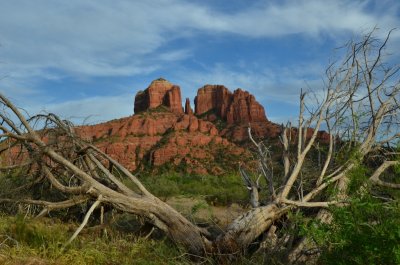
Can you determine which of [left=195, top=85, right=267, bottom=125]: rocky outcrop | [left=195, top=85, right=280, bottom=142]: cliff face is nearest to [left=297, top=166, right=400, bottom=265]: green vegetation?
[left=195, top=85, right=280, bottom=142]: cliff face

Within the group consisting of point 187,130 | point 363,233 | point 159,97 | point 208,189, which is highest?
point 159,97

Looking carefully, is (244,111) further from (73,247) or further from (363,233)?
(363,233)

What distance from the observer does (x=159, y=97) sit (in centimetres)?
12012

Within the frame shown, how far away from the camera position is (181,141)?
76.6 metres

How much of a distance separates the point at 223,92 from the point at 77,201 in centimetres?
11478

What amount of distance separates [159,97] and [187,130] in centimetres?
3745

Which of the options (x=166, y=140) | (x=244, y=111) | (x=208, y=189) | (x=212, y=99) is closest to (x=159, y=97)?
(x=212, y=99)

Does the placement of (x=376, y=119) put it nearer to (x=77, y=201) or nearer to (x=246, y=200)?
(x=246, y=200)

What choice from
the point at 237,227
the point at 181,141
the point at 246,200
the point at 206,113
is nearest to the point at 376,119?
the point at 237,227

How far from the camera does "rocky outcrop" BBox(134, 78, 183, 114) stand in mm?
118000

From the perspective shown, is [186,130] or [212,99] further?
[212,99]

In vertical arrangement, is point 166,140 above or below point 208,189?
above

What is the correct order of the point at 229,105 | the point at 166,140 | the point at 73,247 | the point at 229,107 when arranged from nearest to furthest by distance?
the point at 73,247, the point at 166,140, the point at 229,107, the point at 229,105

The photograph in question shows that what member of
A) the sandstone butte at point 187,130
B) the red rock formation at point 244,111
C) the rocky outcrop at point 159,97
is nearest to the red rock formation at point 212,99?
the sandstone butte at point 187,130
